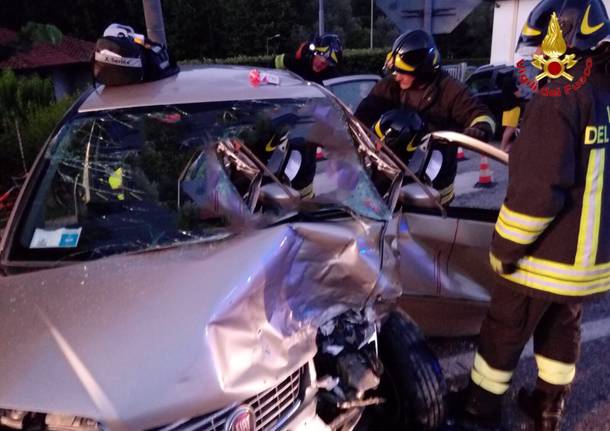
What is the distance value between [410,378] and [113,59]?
205cm

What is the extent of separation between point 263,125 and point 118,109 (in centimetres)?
73

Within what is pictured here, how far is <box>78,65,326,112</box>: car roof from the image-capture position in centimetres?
271

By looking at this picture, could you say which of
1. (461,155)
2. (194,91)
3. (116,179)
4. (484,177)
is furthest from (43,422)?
(461,155)

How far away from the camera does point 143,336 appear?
5.34ft

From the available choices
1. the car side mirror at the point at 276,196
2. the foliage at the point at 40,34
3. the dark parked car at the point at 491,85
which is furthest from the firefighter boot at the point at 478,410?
the dark parked car at the point at 491,85

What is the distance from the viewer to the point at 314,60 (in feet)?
19.7

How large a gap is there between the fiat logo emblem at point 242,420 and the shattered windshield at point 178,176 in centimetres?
76

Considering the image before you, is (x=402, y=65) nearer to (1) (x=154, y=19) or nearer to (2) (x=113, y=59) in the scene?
(2) (x=113, y=59)

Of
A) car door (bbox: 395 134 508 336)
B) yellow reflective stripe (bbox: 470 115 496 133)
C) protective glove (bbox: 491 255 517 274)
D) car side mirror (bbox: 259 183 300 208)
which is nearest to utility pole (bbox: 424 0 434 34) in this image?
yellow reflective stripe (bbox: 470 115 496 133)

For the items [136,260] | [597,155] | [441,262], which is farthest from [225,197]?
[597,155]

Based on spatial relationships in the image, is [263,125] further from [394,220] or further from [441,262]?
[441,262]

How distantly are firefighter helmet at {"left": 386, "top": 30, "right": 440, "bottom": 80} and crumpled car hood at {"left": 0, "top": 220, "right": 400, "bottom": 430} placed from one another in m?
1.86

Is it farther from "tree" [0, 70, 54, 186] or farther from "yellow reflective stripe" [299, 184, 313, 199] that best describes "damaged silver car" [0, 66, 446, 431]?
"tree" [0, 70, 54, 186]

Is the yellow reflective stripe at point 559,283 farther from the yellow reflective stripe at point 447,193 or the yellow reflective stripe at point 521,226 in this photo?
the yellow reflective stripe at point 447,193
